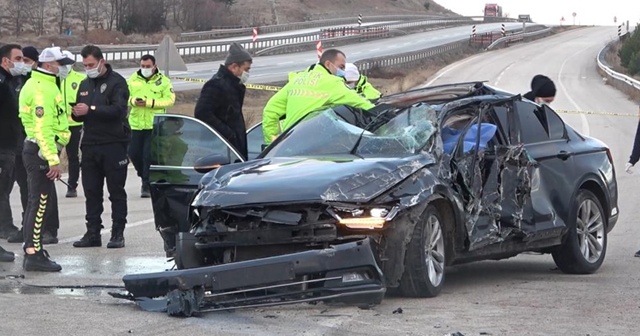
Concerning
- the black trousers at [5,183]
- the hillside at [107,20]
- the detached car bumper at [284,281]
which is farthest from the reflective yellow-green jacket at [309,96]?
the hillside at [107,20]

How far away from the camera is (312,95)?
10617 mm

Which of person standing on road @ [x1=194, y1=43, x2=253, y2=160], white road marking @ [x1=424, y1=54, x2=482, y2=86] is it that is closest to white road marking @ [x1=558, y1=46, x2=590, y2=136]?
white road marking @ [x1=424, y1=54, x2=482, y2=86]

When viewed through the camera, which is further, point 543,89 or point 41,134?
point 543,89

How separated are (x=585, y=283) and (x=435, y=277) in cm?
175

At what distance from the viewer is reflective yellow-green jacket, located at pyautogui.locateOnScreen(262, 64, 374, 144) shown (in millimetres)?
10477

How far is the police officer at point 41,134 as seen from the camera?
10.2 meters

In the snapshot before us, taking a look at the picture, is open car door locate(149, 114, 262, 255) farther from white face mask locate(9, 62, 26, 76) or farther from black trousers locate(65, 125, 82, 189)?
black trousers locate(65, 125, 82, 189)

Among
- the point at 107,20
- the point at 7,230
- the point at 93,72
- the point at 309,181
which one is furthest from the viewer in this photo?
the point at 107,20

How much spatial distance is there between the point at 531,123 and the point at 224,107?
9.98 feet

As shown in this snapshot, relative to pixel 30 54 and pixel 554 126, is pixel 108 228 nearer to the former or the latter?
pixel 30 54

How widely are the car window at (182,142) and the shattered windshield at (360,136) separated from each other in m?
1.15

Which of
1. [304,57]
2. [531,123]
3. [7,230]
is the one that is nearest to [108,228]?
[7,230]

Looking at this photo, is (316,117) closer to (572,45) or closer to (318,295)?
(318,295)

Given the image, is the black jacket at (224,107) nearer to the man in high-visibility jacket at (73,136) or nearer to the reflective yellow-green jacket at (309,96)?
the reflective yellow-green jacket at (309,96)
